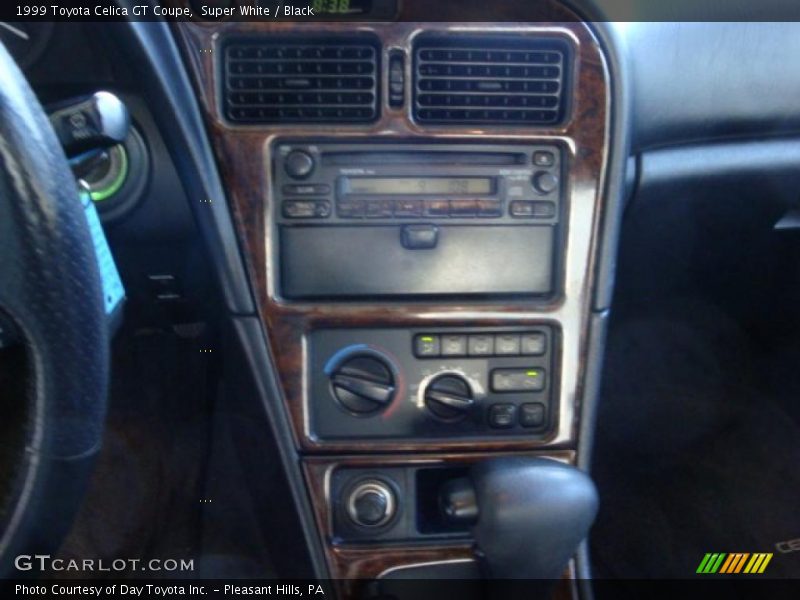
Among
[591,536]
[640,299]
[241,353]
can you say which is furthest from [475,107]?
[591,536]

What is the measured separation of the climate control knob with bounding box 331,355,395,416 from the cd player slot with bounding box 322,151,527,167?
26 cm

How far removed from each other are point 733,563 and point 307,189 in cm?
111

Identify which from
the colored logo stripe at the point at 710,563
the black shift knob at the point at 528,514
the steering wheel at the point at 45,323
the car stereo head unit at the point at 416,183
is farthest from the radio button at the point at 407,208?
the colored logo stripe at the point at 710,563

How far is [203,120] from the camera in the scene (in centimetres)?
122

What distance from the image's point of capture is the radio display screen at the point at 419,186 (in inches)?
48.9

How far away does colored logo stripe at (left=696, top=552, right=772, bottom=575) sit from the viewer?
1.77 m

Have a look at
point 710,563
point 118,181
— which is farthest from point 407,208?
point 710,563

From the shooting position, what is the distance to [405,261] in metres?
1.27

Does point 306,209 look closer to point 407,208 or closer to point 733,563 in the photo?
point 407,208

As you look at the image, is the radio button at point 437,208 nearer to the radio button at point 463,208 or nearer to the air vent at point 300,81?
the radio button at point 463,208

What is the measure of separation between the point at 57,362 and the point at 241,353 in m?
0.58

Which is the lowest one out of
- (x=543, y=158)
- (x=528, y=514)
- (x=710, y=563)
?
(x=710, y=563)

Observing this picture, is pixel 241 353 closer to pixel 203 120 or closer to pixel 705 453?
pixel 203 120

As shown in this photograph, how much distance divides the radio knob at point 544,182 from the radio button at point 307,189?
0.27 metres
